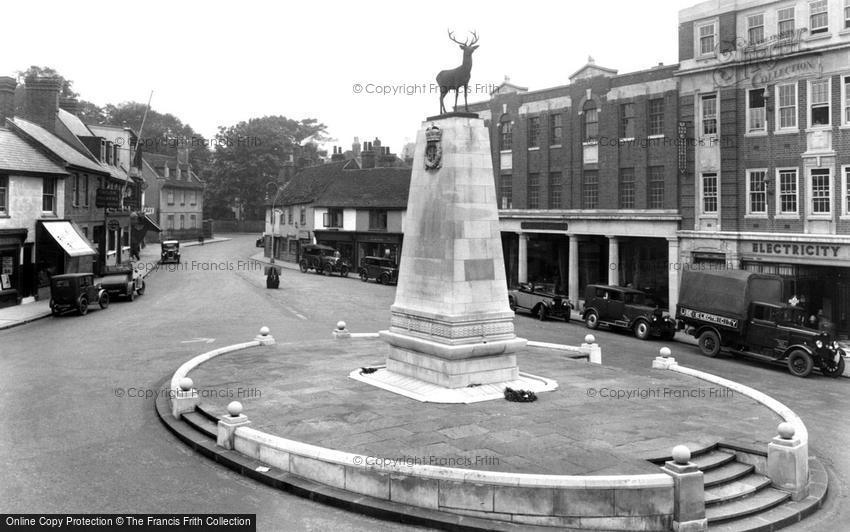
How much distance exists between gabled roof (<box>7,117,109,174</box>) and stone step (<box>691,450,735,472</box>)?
111ft

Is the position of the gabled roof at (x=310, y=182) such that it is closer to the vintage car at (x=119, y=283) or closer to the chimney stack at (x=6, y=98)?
the chimney stack at (x=6, y=98)

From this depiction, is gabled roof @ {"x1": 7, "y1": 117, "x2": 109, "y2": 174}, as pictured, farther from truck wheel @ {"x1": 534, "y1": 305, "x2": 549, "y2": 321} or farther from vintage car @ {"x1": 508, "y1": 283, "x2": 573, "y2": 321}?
truck wheel @ {"x1": 534, "y1": 305, "x2": 549, "y2": 321}

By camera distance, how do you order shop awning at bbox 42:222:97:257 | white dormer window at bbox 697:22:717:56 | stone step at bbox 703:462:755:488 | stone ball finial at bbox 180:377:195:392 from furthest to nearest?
shop awning at bbox 42:222:97:257 → white dormer window at bbox 697:22:717:56 → stone ball finial at bbox 180:377:195:392 → stone step at bbox 703:462:755:488

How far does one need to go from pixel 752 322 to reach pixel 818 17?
1377 cm

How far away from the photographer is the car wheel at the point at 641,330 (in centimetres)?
2734

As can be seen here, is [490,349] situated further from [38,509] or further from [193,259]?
[193,259]

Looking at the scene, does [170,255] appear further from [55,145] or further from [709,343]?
[709,343]

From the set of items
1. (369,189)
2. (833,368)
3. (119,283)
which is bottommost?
(833,368)

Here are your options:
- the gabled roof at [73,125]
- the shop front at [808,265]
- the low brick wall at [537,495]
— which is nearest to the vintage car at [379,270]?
the gabled roof at [73,125]

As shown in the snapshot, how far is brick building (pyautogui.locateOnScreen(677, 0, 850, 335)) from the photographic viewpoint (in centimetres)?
2673

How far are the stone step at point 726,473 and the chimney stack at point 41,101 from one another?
42377 mm

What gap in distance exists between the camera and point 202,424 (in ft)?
41.8

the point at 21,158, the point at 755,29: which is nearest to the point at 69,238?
the point at 21,158

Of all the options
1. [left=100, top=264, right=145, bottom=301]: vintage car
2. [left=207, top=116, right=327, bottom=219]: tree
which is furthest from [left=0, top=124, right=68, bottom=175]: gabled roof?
[left=207, top=116, right=327, bottom=219]: tree
